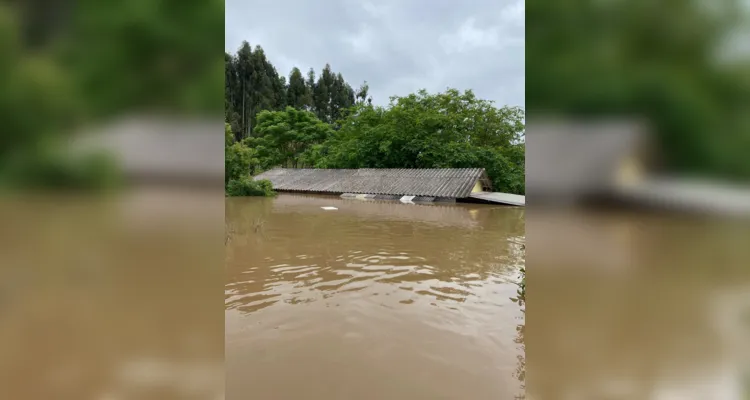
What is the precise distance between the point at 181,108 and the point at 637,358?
1.96 meters

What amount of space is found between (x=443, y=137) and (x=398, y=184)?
5.17 meters

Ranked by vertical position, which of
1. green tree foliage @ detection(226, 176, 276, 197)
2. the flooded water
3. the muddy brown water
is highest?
green tree foliage @ detection(226, 176, 276, 197)

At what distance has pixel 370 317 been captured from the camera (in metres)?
3.05

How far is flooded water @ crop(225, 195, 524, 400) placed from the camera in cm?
210

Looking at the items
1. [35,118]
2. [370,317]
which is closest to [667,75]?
[35,118]

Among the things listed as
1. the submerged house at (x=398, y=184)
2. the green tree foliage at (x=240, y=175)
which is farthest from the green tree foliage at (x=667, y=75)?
the submerged house at (x=398, y=184)

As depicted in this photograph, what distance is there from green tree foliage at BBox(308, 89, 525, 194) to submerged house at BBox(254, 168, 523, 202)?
233 cm

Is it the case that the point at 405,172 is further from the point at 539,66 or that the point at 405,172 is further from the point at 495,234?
the point at 539,66

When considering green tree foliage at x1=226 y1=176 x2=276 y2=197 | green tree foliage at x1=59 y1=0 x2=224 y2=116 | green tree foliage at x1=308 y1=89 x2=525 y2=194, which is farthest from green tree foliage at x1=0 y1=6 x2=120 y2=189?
green tree foliage at x1=308 y1=89 x2=525 y2=194

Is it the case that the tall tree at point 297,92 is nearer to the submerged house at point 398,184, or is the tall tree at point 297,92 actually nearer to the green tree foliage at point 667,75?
the submerged house at point 398,184

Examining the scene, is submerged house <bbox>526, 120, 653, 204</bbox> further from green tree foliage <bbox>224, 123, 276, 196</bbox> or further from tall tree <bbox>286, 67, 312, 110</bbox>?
tall tree <bbox>286, 67, 312, 110</bbox>

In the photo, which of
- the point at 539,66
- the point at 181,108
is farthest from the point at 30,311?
the point at 539,66

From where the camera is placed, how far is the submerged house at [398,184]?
13.6 metres

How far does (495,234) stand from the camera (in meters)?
7.30
